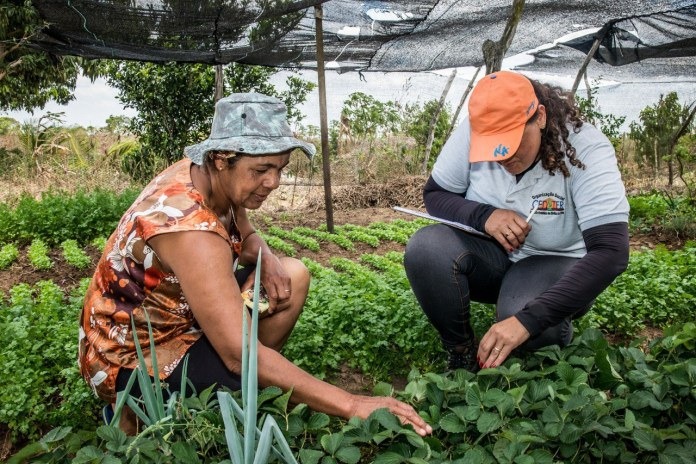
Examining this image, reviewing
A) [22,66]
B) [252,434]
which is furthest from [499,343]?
[22,66]

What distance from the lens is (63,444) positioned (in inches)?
67.2

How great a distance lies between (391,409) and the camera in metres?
1.77

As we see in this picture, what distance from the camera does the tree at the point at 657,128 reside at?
1078cm

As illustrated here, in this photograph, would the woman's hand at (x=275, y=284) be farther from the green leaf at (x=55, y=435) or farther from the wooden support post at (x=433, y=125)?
the wooden support post at (x=433, y=125)

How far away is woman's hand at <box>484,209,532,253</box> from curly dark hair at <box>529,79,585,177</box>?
0.80 feet

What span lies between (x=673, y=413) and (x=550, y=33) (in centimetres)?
660

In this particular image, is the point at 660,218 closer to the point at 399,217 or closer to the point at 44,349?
the point at 399,217

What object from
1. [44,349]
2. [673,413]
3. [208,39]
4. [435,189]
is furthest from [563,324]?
[208,39]

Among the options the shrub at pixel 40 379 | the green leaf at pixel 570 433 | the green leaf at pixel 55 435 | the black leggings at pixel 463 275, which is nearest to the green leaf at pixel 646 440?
the green leaf at pixel 570 433

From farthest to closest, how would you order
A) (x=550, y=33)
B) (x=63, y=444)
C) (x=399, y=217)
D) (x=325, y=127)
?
(x=399, y=217), (x=550, y=33), (x=325, y=127), (x=63, y=444)

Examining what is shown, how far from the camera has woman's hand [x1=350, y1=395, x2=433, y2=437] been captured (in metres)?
1.74

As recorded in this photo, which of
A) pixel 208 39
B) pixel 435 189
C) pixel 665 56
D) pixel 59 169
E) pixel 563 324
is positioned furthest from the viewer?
pixel 59 169

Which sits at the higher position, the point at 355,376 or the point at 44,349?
the point at 44,349

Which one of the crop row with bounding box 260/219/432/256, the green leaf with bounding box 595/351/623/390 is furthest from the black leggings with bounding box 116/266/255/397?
the crop row with bounding box 260/219/432/256
